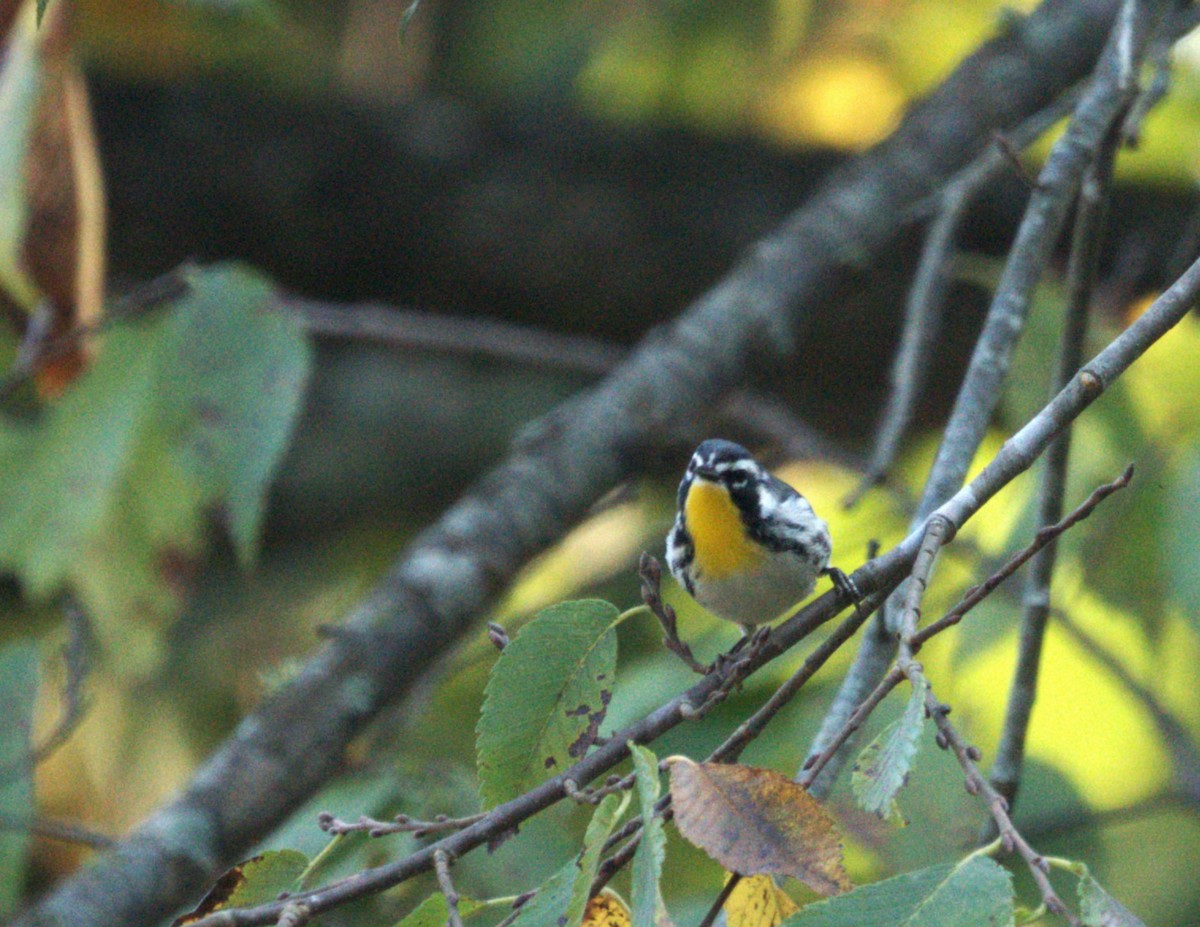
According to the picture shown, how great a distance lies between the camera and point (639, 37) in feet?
14.2

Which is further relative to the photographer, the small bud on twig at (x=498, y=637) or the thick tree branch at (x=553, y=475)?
the thick tree branch at (x=553, y=475)

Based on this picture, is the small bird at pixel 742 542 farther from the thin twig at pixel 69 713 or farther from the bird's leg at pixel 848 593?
the thin twig at pixel 69 713

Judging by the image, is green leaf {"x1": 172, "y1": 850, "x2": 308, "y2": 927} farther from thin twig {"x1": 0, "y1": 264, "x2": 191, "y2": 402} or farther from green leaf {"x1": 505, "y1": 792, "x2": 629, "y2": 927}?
thin twig {"x1": 0, "y1": 264, "x2": 191, "y2": 402}

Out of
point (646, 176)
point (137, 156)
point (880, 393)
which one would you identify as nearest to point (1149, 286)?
point (880, 393)

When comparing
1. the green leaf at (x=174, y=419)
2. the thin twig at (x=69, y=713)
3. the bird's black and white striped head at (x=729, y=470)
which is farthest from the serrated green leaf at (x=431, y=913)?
the thin twig at (x=69, y=713)

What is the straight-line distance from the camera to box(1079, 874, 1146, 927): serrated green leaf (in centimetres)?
95

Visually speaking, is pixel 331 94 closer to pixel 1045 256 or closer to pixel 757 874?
pixel 1045 256

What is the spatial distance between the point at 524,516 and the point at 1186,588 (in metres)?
1.10

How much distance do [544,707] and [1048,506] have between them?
75 cm

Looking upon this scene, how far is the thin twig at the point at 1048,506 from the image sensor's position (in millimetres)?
1651

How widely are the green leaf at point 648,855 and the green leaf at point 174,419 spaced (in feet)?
4.34

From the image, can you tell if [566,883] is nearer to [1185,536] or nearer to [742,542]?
[742,542]

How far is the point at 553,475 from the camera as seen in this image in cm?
262

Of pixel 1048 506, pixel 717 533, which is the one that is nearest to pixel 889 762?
pixel 1048 506
